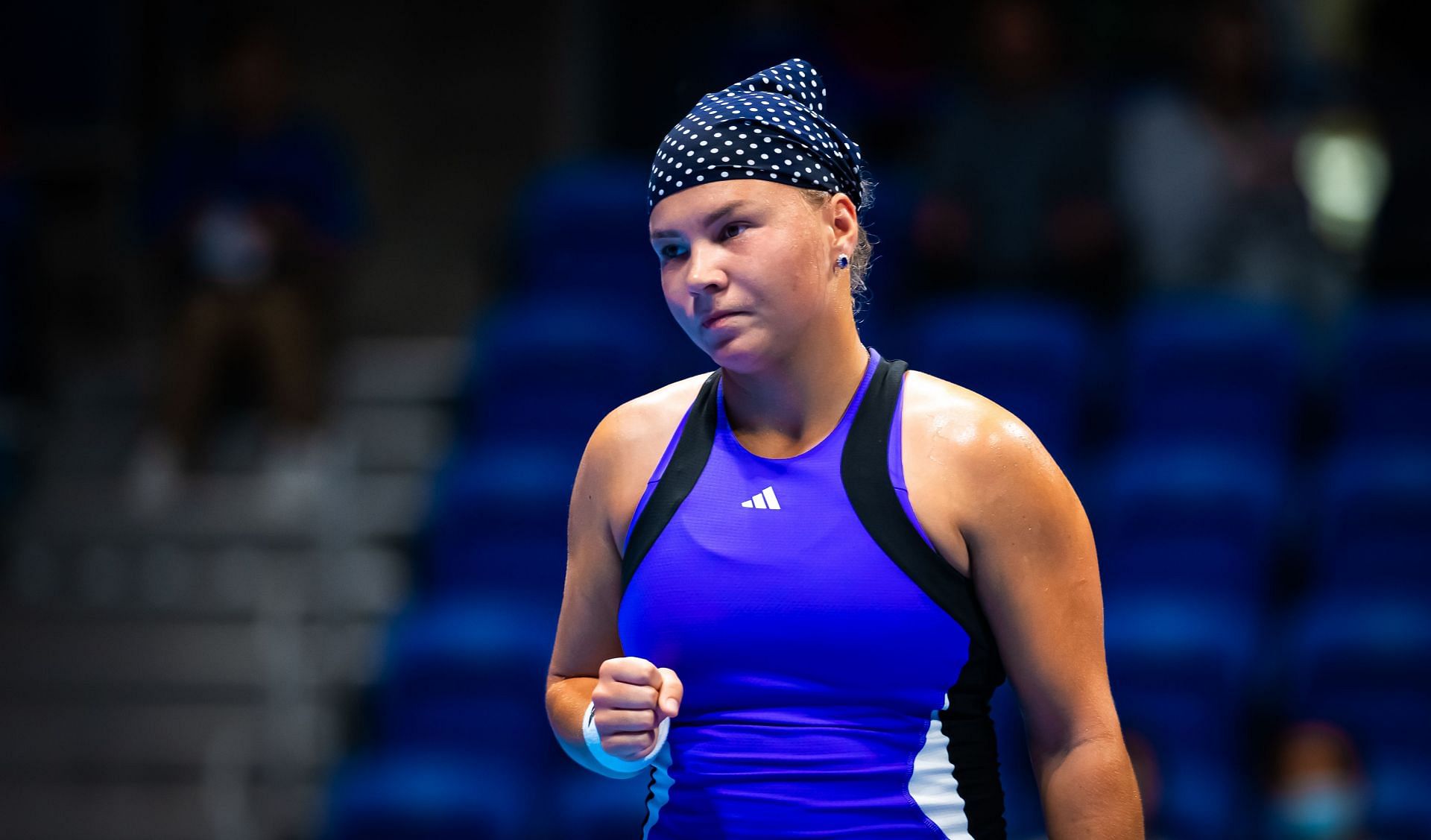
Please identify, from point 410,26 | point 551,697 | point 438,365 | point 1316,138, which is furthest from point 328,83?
point 551,697

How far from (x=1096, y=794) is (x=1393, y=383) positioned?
442cm

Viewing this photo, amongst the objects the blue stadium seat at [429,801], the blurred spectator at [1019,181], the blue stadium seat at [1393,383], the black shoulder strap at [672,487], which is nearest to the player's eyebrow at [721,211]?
the black shoulder strap at [672,487]

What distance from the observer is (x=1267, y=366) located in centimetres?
604

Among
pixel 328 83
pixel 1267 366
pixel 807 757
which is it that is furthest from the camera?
pixel 328 83

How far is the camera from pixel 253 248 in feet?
21.8

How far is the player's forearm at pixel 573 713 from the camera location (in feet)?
7.18

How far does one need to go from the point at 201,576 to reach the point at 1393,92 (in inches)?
186

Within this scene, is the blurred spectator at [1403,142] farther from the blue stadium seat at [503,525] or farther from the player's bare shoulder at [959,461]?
the player's bare shoulder at [959,461]

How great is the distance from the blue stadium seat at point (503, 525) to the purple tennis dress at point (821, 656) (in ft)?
13.1

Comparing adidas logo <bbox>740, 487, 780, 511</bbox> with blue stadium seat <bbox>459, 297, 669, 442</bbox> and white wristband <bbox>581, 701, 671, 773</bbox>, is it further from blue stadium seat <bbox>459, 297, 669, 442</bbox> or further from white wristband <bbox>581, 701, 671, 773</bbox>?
blue stadium seat <bbox>459, 297, 669, 442</bbox>

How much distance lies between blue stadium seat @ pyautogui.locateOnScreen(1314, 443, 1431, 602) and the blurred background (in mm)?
12

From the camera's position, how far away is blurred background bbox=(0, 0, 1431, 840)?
219 inches

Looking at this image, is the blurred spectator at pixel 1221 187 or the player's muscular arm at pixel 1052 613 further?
the blurred spectator at pixel 1221 187

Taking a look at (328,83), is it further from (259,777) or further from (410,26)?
(259,777)
